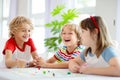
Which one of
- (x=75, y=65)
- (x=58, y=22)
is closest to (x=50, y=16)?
(x=58, y=22)

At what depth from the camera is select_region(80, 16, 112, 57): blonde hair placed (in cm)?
170

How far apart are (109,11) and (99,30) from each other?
66.3 inches

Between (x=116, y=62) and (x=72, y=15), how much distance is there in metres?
1.81

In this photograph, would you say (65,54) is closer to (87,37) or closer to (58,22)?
(87,37)

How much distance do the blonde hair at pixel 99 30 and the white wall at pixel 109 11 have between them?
1.52 metres

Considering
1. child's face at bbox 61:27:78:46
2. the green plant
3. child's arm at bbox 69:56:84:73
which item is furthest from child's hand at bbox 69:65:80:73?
the green plant

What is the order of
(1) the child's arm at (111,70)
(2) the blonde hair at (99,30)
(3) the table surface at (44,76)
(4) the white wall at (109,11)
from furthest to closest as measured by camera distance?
(4) the white wall at (109,11) → (2) the blonde hair at (99,30) → (1) the child's arm at (111,70) → (3) the table surface at (44,76)

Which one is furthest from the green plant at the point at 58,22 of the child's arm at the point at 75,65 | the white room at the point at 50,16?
the child's arm at the point at 75,65

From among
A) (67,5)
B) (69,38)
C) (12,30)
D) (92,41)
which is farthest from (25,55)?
(67,5)

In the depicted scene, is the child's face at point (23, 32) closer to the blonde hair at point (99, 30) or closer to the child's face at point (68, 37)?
the child's face at point (68, 37)

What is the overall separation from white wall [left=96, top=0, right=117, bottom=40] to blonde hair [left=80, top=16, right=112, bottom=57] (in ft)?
5.00

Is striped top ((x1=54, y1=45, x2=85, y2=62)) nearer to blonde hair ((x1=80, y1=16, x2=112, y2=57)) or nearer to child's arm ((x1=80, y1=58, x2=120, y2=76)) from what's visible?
blonde hair ((x1=80, y1=16, x2=112, y2=57))

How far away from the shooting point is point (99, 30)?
67.2 inches

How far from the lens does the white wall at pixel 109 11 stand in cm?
323
